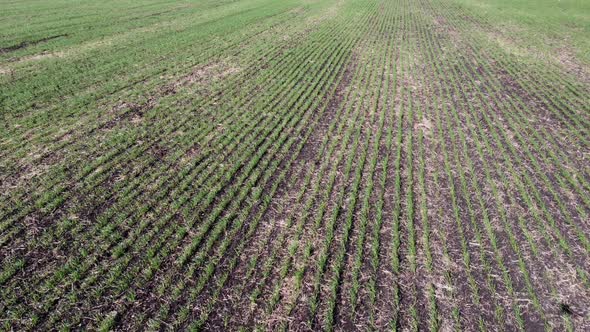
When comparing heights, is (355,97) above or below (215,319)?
above

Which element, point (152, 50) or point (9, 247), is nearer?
point (9, 247)

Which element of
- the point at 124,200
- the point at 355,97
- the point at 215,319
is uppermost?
the point at 355,97

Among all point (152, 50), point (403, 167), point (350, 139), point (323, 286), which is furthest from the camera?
point (152, 50)

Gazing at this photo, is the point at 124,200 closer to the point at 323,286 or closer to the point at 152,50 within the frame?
the point at 323,286

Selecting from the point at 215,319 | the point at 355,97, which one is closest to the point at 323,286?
the point at 215,319

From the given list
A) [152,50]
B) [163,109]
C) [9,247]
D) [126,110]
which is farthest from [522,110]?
[152,50]

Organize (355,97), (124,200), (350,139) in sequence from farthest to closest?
1. (355,97)
2. (350,139)
3. (124,200)

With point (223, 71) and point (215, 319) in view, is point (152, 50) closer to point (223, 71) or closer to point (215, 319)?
point (223, 71)
